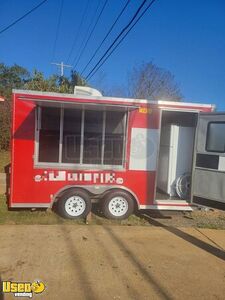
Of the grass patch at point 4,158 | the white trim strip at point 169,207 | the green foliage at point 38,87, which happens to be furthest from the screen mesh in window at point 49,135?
the green foliage at point 38,87

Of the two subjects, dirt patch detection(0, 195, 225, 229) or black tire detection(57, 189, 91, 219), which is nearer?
dirt patch detection(0, 195, 225, 229)

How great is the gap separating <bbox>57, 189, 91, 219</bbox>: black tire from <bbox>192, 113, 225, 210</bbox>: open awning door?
2.34 m

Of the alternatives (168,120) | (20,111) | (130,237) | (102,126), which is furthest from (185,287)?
(168,120)

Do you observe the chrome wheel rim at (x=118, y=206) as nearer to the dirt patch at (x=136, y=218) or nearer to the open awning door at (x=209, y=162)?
the dirt patch at (x=136, y=218)

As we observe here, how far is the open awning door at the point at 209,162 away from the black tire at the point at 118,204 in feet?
4.78

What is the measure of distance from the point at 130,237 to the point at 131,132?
96.6 inches

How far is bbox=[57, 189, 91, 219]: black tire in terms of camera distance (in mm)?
7855

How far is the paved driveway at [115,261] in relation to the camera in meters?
4.57

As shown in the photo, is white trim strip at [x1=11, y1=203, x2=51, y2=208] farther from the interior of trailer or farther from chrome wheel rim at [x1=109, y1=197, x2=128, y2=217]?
the interior of trailer

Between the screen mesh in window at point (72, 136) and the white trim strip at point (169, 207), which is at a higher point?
the screen mesh in window at point (72, 136)

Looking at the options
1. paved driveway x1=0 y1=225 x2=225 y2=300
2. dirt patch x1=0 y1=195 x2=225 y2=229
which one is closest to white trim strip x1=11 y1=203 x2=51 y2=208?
dirt patch x1=0 y1=195 x2=225 y2=229

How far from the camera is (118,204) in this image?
8.11 meters

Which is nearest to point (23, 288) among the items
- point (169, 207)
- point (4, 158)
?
point (169, 207)

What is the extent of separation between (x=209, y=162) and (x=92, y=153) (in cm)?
254
